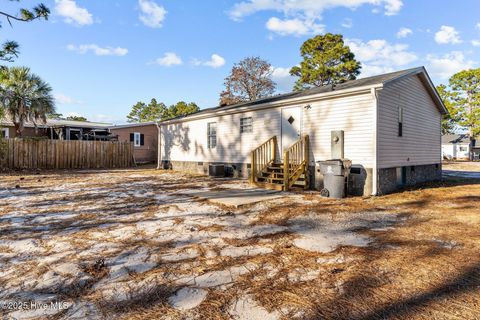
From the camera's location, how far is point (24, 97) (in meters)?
17.4

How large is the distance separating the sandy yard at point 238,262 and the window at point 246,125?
20.1ft

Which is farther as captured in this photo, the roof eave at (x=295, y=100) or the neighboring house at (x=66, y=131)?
the neighboring house at (x=66, y=131)

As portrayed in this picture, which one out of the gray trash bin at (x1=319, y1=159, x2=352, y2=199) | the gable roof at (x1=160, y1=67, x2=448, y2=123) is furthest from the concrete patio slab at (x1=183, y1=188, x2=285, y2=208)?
the gable roof at (x1=160, y1=67, x2=448, y2=123)

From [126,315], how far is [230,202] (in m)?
4.60

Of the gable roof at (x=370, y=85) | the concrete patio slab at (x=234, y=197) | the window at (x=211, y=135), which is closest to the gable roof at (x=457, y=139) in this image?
the gable roof at (x=370, y=85)

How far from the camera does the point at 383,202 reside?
7148 mm

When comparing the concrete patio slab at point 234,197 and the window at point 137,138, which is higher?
the window at point 137,138

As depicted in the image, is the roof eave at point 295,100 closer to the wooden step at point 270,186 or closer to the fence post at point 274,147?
the fence post at point 274,147

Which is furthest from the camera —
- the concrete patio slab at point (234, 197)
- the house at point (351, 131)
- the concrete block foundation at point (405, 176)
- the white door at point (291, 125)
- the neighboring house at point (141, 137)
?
the neighboring house at point (141, 137)

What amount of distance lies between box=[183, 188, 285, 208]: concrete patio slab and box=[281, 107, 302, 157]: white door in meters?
2.57

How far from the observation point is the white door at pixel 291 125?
9.88 metres

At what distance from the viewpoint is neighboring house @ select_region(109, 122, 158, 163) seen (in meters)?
23.5

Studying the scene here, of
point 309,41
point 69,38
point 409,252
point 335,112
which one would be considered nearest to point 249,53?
point 309,41

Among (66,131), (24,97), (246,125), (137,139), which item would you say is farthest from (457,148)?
(24,97)
